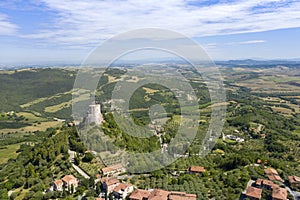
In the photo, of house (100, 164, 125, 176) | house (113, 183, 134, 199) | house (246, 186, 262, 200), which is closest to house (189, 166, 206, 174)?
house (246, 186, 262, 200)

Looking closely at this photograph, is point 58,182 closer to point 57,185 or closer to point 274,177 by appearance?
point 57,185

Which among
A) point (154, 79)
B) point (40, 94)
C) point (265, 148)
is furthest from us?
point (40, 94)

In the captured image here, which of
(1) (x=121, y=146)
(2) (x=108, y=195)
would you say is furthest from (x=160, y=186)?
(1) (x=121, y=146)

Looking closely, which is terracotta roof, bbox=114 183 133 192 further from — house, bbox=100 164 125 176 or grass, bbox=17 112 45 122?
grass, bbox=17 112 45 122

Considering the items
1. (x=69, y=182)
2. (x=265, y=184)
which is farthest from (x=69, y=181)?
(x=265, y=184)

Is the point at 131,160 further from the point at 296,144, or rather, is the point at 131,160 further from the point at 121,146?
the point at 296,144

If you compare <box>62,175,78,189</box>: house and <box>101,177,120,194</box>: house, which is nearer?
<box>101,177,120,194</box>: house

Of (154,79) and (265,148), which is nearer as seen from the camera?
(265,148)
